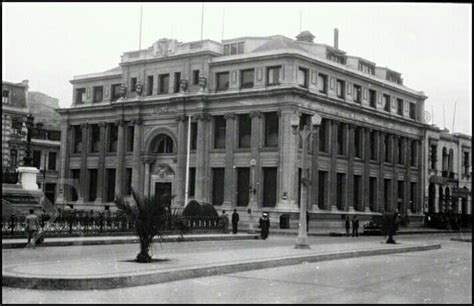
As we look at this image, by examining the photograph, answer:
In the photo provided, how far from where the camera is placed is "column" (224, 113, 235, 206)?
168 ft

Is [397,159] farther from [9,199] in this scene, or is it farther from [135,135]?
[9,199]

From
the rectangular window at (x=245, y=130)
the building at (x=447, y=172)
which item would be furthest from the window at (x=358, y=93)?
the building at (x=447, y=172)

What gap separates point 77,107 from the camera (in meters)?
63.2

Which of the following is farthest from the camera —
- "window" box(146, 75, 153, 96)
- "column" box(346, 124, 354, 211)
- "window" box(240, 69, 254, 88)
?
"window" box(146, 75, 153, 96)

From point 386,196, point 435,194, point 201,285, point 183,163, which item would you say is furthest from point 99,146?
point 201,285

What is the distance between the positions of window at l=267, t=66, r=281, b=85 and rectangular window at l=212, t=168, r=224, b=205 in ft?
27.5

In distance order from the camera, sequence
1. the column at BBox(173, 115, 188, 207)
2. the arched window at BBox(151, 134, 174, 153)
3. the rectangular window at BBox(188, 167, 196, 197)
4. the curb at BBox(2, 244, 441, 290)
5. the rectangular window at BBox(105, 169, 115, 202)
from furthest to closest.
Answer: the rectangular window at BBox(105, 169, 115, 202) → the arched window at BBox(151, 134, 174, 153) → the rectangular window at BBox(188, 167, 196, 197) → the column at BBox(173, 115, 188, 207) → the curb at BBox(2, 244, 441, 290)

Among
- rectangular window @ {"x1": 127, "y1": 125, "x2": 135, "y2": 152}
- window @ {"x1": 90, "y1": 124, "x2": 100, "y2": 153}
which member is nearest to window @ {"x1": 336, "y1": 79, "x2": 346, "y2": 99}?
rectangular window @ {"x1": 127, "y1": 125, "x2": 135, "y2": 152}

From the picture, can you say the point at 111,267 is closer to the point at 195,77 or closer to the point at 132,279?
the point at 132,279

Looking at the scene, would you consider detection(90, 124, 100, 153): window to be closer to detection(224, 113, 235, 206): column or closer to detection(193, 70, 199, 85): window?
detection(193, 70, 199, 85): window

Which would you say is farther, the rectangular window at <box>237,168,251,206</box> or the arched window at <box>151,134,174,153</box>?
the arched window at <box>151,134,174,153</box>

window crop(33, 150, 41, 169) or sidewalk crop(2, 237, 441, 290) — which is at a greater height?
window crop(33, 150, 41, 169)

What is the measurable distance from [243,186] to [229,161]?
2313mm

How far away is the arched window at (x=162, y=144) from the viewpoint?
57406 millimetres
